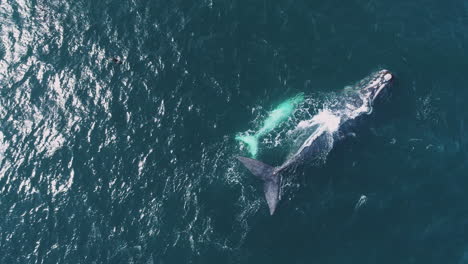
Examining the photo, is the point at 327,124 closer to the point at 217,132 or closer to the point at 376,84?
the point at 376,84

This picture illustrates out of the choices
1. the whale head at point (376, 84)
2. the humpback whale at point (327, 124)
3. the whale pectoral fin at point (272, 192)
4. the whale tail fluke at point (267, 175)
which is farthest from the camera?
the whale head at point (376, 84)

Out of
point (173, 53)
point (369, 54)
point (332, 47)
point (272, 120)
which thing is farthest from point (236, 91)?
point (369, 54)

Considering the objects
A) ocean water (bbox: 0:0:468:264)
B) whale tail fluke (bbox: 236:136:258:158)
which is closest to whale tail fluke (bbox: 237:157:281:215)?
ocean water (bbox: 0:0:468:264)

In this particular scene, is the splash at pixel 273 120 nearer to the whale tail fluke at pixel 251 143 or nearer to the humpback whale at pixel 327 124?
the whale tail fluke at pixel 251 143

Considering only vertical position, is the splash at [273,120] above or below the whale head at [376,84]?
below

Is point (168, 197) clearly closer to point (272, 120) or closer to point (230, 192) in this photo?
point (230, 192)

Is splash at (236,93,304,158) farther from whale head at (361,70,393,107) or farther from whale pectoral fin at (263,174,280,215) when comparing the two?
whale head at (361,70,393,107)

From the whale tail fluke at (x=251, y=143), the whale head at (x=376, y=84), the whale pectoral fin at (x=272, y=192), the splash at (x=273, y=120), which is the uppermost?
the whale head at (x=376, y=84)

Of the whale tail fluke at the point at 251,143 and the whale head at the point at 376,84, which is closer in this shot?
the whale tail fluke at the point at 251,143

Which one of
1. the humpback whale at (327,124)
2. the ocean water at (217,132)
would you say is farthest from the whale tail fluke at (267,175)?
the ocean water at (217,132)
